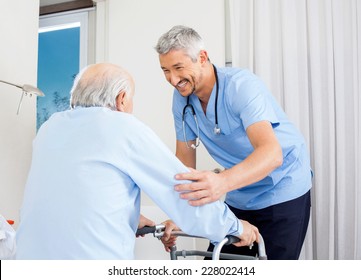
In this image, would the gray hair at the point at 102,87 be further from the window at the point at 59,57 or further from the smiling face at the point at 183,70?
the window at the point at 59,57

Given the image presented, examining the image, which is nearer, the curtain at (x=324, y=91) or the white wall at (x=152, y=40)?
the curtain at (x=324, y=91)

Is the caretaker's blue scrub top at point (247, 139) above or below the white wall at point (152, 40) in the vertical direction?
below

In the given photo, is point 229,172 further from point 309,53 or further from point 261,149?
point 309,53

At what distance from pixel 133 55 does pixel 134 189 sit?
2059 mm

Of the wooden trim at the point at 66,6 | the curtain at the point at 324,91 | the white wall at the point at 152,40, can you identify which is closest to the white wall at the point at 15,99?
the white wall at the point at 152,40

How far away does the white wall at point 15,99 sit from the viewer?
7.59ft

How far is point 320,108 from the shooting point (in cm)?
251

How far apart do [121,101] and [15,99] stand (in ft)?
4.83

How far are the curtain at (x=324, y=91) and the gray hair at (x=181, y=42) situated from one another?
1.05 metres

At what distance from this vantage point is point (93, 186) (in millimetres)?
991

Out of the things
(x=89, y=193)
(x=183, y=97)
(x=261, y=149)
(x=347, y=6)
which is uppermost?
(x=347, y=6)

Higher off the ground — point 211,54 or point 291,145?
point 211,54

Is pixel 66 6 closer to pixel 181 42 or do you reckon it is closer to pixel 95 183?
pixel 181 42

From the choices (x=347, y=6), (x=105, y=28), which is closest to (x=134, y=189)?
(x=347, y=6)
